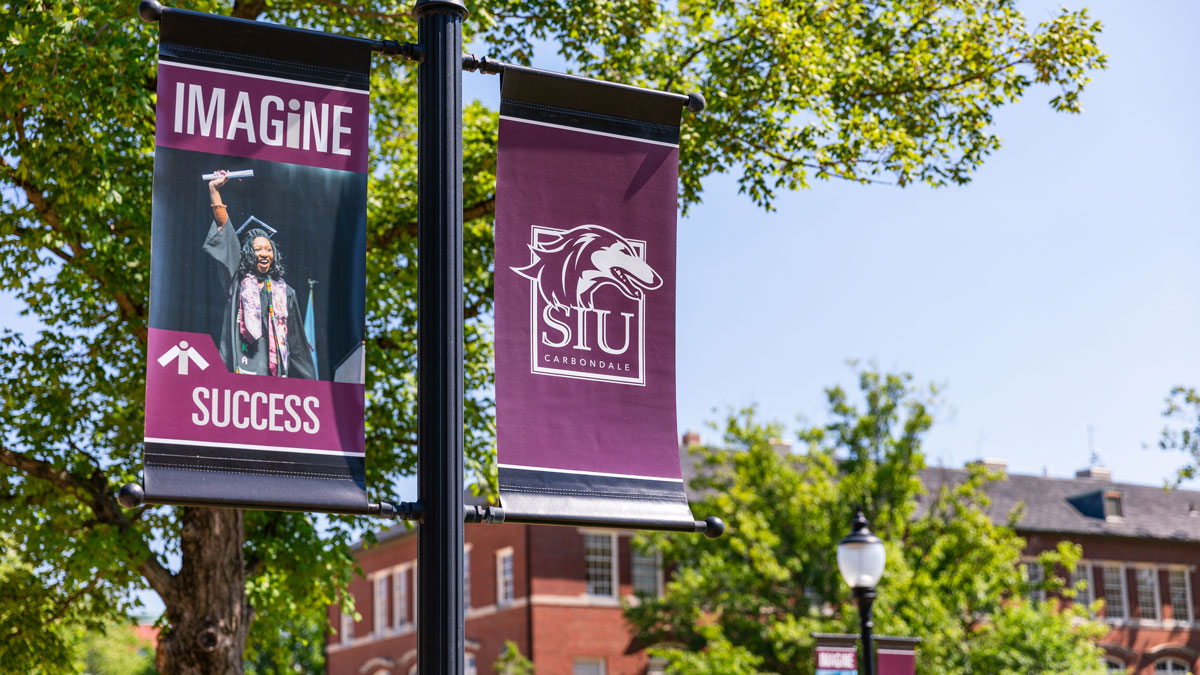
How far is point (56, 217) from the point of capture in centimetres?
1309

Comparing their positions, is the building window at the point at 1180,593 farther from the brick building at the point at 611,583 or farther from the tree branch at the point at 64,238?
the tree branch at the point at 64,238

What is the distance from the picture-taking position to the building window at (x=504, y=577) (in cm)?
4075

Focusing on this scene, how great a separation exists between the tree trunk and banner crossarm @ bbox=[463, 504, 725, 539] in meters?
9.36

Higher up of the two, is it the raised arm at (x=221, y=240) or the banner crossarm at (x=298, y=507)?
the raised arm at (x=221, y=240)

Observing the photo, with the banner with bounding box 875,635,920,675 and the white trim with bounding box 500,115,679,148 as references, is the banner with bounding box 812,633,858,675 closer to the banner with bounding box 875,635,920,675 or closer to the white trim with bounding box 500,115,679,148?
the banner with bounding box 875,635,920,675

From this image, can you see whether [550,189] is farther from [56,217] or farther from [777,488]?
[777,488]

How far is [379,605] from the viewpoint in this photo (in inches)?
1890

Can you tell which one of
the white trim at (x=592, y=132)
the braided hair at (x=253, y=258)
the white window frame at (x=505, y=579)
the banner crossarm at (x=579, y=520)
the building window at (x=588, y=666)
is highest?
the white trim at (x=592, y=132)

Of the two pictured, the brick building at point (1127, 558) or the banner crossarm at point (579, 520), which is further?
the brick building at point (1127, 558)

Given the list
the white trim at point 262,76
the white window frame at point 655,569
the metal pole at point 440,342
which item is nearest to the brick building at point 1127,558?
the white window frame at point 655,569

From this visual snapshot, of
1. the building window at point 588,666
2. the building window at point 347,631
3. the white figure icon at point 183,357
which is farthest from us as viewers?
the building window at point 347,631

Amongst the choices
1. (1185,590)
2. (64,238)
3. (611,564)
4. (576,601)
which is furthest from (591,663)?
(64,238)

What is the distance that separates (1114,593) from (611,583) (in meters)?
21.3

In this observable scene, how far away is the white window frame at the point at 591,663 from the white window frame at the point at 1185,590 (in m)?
24.3
